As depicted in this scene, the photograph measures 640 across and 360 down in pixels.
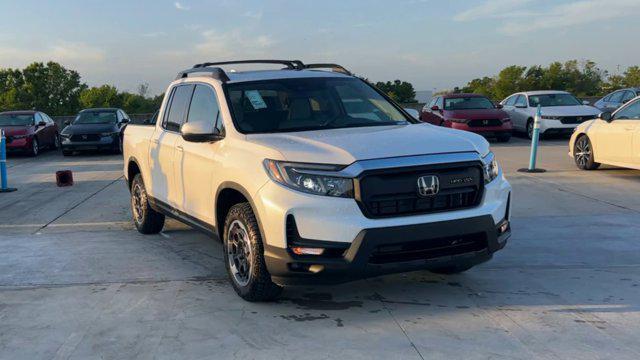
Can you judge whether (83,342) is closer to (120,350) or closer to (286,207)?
(120,350)

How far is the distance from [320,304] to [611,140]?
7.98 m

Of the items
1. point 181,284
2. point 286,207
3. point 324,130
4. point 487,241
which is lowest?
point 181,284

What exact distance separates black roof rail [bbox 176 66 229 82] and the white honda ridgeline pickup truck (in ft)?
0.11

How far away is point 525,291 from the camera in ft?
16.2

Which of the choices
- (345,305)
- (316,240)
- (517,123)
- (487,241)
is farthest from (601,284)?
(517,123)

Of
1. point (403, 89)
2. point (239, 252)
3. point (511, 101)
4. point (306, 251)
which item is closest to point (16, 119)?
point (511, 101)

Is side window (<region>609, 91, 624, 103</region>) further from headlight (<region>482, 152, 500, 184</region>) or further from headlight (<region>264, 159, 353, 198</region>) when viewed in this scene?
headlight (<region>264, 159, 353, 198</region>)

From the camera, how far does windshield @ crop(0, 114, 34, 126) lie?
62.1ft

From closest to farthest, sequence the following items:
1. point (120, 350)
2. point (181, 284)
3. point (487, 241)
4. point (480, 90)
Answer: point (120, 350) → point (487, 241) → point (181, 284) → point (480, 90)

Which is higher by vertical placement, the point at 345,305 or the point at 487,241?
the point at 487,241

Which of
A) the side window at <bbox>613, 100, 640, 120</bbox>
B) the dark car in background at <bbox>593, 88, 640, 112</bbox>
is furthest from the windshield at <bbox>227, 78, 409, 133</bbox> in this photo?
the dark car in background at <bbox>593, 88, 640, 112</bbox>

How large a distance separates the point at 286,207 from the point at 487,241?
1.50 meters

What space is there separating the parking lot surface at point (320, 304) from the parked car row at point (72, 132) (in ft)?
35.2

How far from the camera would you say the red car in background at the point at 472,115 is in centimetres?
1781
